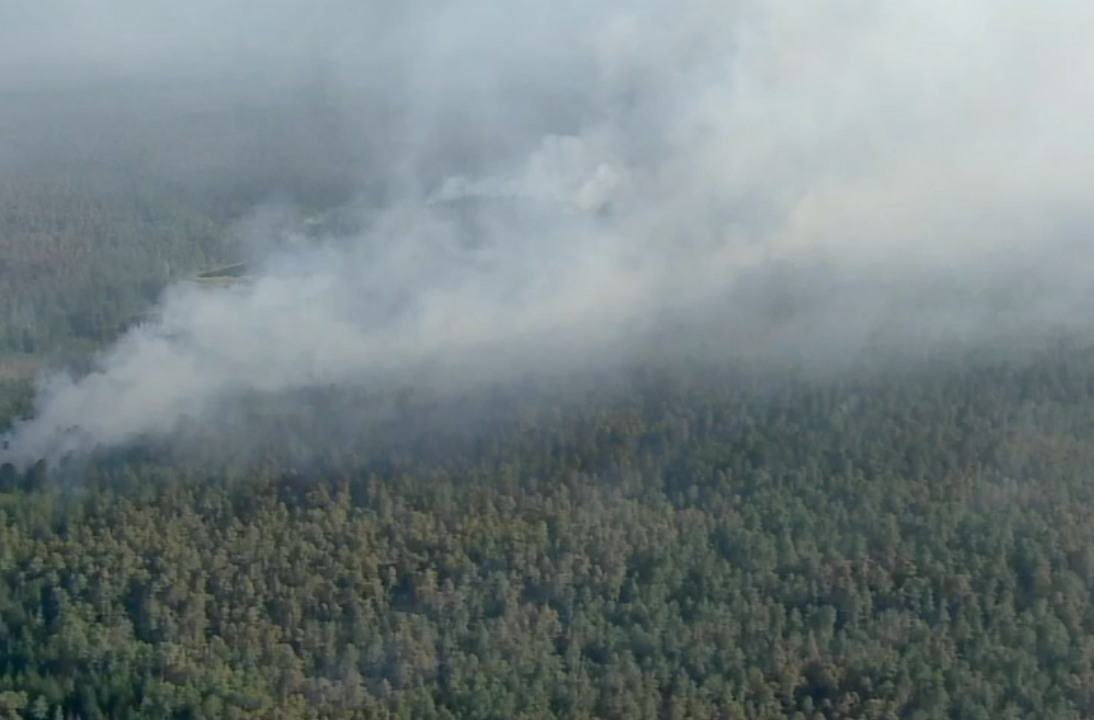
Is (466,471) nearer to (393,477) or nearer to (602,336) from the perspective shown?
(393,477)

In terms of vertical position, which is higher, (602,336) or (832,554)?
(602,336)

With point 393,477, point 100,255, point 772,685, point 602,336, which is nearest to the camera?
point 772,685

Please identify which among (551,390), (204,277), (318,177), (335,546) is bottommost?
(335,546)

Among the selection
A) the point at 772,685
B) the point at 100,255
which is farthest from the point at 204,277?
the point at 772,685

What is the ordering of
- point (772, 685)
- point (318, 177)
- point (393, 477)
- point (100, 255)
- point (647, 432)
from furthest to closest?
point (318, 177), point (100, 255), point (647, 432), point (393, 477), point (772, 685)

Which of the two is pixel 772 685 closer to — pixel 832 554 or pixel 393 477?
pixel 832 554

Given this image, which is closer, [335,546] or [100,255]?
[335,546]
